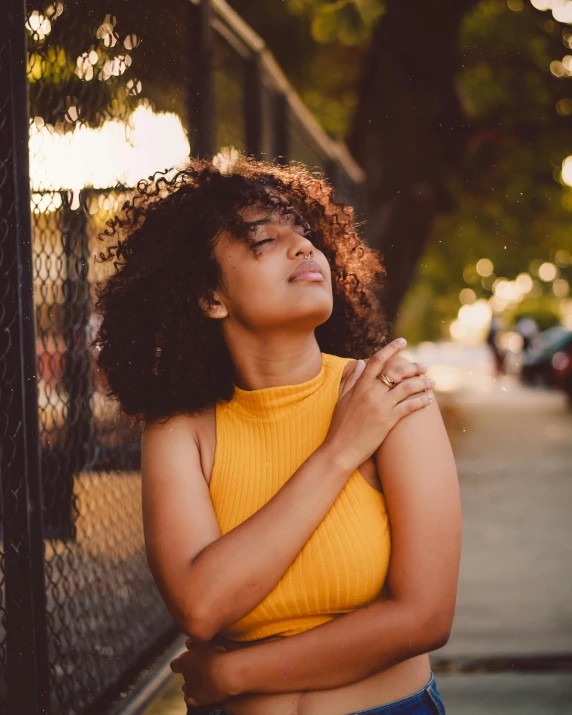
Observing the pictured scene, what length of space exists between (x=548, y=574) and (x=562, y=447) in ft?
20.7

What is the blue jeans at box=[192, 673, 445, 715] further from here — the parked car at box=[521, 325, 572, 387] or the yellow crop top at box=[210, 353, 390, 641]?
the parked car at box=[521, 325, 572, 387]

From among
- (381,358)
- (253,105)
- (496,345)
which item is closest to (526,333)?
(496,345)

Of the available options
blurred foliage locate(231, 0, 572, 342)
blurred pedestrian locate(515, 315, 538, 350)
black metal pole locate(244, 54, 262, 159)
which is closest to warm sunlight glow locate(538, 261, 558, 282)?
blurred pedestrian locate(515, 315, 538, 350)

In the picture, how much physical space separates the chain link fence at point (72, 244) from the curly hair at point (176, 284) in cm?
22

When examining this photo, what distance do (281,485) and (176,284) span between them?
56 centimetres

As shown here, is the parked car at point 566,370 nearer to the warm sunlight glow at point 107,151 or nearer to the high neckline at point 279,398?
the warm sunlight glow at point 107,151

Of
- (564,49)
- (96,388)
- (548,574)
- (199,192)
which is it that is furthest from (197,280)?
(564,49)

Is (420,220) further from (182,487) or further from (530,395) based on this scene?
(530,395)

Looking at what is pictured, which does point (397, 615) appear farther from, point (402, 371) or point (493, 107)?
point (493, 107)

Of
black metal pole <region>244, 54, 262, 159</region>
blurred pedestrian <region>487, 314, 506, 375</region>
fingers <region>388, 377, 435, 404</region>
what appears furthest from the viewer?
blurred pedestrian <region>487, 314, 506, 375</region>

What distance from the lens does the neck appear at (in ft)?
6.87

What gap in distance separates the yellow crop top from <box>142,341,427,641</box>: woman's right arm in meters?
0.05

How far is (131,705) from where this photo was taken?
2.94 meters

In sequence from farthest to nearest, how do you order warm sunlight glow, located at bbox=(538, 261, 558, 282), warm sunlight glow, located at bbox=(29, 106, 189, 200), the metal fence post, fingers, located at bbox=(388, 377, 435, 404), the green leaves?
warm sunlight glow, located at bbox=(538, 261, 558, 282) → the metal fence post → the green leaves → warm sunlight glow, located at bbox=(29, 106, 189, 200) → fingers, located at bbox=(388, 377, 435, 404)
